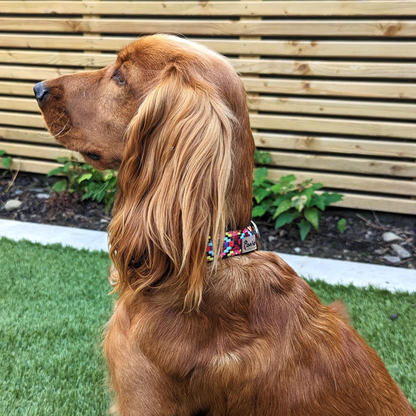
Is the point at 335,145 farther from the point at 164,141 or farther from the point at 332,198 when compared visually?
the point at 164,141

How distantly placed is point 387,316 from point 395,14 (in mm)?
2980

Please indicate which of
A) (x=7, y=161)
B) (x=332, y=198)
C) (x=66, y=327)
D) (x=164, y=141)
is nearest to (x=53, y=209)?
(x=7, y=161)

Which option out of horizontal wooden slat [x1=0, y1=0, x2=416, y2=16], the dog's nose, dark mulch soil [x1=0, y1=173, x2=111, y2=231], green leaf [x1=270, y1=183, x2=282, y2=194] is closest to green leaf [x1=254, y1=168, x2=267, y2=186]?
green leaf [x1=270, y1=183, x2=282, y2=194]

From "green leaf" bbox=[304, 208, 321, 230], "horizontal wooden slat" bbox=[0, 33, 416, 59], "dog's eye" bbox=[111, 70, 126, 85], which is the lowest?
"green leaf" bbox=[304, 208, 321, 230]

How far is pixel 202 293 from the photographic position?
1547 mm

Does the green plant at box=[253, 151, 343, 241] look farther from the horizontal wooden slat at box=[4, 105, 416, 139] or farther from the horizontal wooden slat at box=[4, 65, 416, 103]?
the horizontal wooden slat at box=[4, 65, 416, 103]

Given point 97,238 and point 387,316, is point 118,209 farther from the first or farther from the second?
point 97,238

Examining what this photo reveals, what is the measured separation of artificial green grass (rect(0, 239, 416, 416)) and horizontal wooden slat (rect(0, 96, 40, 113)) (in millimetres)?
2297

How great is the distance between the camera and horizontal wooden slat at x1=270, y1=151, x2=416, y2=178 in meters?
4.61

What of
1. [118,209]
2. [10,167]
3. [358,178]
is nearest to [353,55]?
[358,178]

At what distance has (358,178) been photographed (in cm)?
472

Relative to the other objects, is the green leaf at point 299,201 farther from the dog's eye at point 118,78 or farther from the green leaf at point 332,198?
the dog's eye at point 118,78

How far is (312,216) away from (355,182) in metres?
0.76

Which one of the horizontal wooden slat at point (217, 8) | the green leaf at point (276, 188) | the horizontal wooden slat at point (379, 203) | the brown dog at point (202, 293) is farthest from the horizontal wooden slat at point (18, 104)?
the brown dog at point (202, 293)
